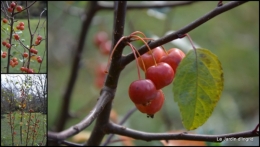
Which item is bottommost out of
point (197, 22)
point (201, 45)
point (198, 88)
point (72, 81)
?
point (201, 45)

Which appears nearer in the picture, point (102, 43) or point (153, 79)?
point (153, 79)

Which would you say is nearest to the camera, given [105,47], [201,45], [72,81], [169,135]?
[169,135]

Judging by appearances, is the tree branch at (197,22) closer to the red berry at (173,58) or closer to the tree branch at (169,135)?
the red berry at (173,58)

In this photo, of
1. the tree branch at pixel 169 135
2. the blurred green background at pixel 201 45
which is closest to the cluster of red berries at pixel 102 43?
the blurred green background at pixel 201 45

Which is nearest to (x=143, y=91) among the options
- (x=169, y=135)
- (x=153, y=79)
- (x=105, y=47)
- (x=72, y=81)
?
(x=153, y=79)

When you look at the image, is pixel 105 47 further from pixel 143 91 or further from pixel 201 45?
pixel 143 91

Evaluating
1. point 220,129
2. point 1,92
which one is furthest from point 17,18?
point 220,129
